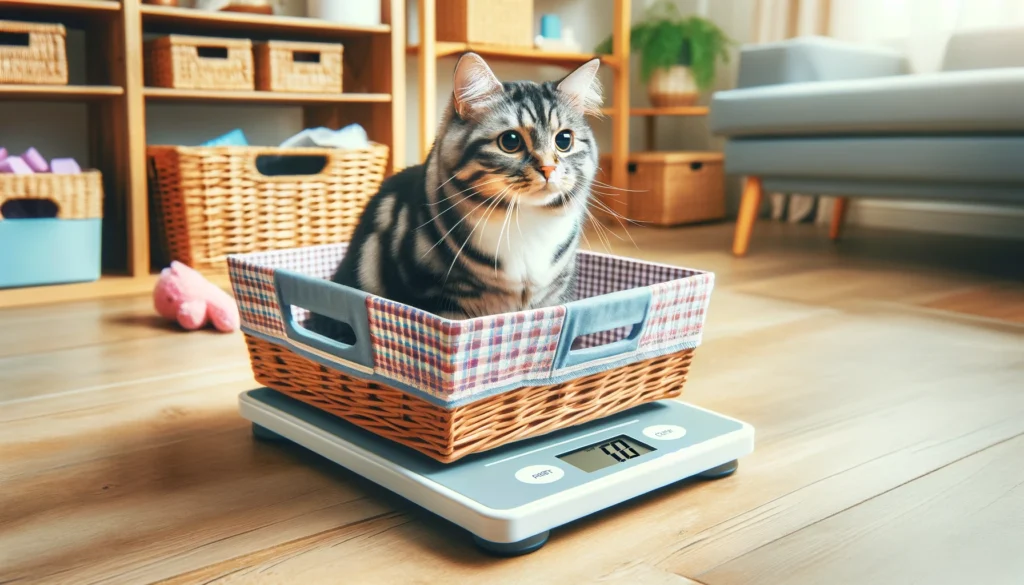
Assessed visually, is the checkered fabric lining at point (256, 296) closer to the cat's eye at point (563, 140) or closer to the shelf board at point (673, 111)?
the cat's eye at point (563, 140)

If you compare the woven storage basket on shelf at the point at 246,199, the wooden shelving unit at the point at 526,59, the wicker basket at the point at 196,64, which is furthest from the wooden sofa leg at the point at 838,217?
the wicker basket at the point at 196,64

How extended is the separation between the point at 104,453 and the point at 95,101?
1.62 m

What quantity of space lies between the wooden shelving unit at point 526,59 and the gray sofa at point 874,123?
54cm

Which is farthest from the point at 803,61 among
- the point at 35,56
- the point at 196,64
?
the point at 35,56

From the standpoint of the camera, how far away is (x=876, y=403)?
1.30 m

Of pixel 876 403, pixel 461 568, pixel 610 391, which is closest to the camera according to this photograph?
pixel 461 568

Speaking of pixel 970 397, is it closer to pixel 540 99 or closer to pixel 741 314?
pixel 741 314

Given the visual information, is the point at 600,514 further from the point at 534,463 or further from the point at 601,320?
the point at 601,320

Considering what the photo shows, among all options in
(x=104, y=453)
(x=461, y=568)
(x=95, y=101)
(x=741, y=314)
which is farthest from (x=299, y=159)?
(x=461, y=568)

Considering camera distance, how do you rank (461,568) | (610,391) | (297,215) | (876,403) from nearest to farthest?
(461,568)
(610,391)
(876,403)
(297,215)

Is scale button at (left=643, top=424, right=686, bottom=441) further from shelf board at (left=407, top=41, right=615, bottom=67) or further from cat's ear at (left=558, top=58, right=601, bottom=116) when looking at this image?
shelf board at (left=407, top=41, right=615, bottom=67)

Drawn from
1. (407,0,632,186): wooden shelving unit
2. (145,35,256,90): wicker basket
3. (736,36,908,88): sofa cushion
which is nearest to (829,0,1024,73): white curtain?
(736,36,908,88): sofa cushion

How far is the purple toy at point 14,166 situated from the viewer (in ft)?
6.48

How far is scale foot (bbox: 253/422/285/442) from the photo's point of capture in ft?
3.64
